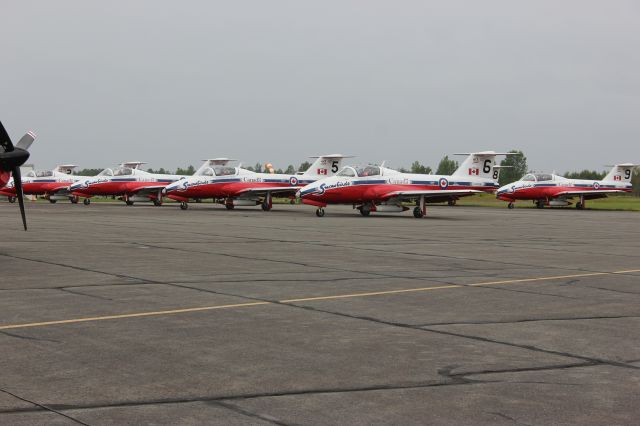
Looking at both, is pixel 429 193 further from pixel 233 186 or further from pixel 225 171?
pixel 225 171

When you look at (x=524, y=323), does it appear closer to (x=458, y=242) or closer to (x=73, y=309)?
(x=73, y=309)

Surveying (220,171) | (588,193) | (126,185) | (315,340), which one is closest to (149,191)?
(126,185)

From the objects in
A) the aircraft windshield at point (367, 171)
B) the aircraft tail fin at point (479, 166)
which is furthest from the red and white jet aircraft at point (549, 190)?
the aircraft windshield at point (367, 171)

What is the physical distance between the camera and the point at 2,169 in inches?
659

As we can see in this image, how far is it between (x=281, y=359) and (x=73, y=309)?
364 centimetres

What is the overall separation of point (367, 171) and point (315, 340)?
1287 inches

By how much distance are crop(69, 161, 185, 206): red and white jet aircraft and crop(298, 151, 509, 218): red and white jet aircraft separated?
19341mm

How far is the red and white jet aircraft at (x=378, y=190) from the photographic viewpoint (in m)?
39.3

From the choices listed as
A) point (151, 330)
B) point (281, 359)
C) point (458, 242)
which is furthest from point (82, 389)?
point (458, 242)

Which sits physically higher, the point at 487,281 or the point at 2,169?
the point at 2,169

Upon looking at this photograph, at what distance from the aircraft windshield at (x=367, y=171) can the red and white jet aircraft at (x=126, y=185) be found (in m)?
20.2

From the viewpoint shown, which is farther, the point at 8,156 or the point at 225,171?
the point at 225,171

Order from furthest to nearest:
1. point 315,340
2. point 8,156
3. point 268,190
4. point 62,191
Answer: point 62,191 < point 268,190 < point 8,156 < point 315,340

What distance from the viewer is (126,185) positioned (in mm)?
55656
